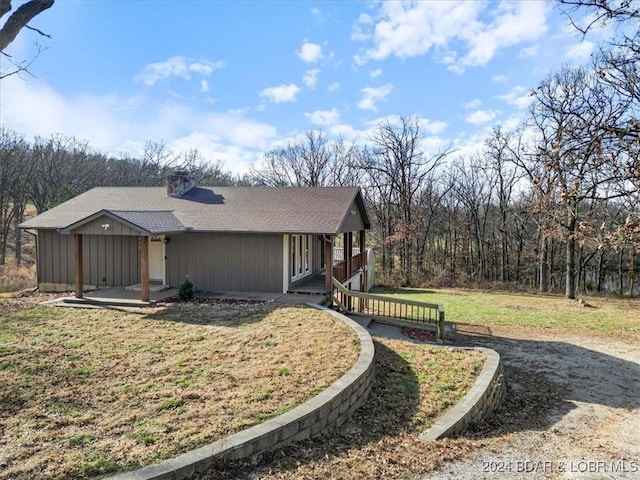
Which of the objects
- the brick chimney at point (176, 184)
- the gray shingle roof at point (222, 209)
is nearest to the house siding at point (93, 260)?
the gray shingle roof at point (222, 209)

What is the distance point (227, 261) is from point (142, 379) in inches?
307

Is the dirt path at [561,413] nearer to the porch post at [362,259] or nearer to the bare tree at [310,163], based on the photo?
the porch post at [362,259]

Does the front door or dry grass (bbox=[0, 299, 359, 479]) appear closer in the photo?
dry grass (bbox=[0, 299, 359, 479])

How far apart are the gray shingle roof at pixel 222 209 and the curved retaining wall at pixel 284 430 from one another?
7.02m

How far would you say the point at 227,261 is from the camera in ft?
44.0

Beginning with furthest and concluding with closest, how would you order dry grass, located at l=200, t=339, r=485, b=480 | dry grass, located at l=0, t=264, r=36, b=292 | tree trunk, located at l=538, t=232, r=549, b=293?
tree trunk, located at l=538, t=232, r=549, b=293 < dry grass, located at l=0, t=264, r=36, b=292 < dry grass, located at l=200, t=339, r=485, b=480

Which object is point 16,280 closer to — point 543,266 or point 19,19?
point 19,19

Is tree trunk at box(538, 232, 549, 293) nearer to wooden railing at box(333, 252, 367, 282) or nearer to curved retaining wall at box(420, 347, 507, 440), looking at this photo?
wooden railing at box(333, 252, 367, 282)

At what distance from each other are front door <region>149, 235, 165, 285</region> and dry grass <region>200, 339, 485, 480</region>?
9.16 m

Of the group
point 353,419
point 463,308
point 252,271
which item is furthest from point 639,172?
point 463,308

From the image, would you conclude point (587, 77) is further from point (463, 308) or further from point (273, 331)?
point (273, 331)

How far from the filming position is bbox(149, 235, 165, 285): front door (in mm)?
13984

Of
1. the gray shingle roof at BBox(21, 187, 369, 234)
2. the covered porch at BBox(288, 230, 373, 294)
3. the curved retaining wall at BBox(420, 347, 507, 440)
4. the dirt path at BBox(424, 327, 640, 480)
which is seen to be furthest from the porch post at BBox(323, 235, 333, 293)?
the curved retaining wall at BBox(420, 347, 507, 440)

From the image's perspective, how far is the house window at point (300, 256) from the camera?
13898 millimetres
